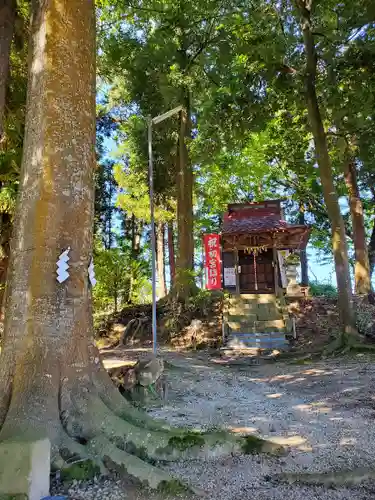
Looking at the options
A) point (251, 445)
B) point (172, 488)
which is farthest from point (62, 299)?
point (251, 445)

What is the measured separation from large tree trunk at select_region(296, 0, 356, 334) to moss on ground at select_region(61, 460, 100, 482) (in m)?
8.04

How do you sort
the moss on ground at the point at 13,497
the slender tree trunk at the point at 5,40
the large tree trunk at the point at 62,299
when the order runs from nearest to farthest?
the moss on ground at the point at 13,497
the large tree trunk at the point at 62,299
the slender tree trunk at the point at 5,40

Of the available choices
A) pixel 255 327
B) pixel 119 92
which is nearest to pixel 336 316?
pixel 255 327

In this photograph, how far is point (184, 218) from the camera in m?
14.5

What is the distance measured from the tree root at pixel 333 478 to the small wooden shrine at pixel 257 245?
Result: 12070 millimetres

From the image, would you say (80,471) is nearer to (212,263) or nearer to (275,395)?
(275,395)

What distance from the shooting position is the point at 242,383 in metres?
7.05

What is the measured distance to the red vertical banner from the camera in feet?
48.7

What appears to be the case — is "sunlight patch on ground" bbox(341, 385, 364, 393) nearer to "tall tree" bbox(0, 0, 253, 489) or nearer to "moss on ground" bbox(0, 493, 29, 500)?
"tall tree" bbox(0, 0, 253, 489)

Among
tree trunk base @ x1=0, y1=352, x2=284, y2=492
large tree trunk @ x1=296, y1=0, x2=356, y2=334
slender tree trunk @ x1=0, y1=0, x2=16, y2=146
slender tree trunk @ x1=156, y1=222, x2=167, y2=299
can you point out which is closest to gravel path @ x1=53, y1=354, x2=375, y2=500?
tree trunk base @ x1=0, y1=352, x2=284, y2=492

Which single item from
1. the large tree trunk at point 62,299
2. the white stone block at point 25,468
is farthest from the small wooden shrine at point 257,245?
the white stone block at point 25,468

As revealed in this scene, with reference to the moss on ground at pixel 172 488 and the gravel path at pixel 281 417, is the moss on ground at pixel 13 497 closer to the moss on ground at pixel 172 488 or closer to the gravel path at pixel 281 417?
the gravel path at pixel 281 417

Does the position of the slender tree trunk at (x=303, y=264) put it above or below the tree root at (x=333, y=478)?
above

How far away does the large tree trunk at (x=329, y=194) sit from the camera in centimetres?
935
